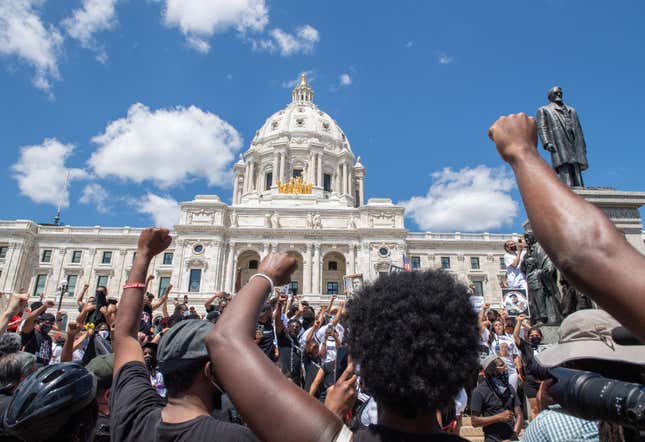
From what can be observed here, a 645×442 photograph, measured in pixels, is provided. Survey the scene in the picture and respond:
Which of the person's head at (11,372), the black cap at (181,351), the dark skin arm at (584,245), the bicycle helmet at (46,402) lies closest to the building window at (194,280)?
the person's head at (11,372)

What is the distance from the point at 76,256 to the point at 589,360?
63161 millimetres

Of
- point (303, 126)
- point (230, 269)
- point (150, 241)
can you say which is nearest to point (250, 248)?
point (230, 269)

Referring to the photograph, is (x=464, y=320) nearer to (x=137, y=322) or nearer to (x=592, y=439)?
(x=592, y=439)

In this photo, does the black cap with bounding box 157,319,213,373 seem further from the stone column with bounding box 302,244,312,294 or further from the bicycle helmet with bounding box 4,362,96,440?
the stone column with bounding box 302,244,312,294

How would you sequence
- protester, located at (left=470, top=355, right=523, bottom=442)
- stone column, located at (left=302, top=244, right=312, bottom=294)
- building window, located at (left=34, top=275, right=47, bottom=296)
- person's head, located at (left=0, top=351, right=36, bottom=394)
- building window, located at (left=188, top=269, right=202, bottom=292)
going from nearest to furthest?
person's head, located at (left=0, top=351, right=36, bottom=394)
protester, located at (left=470, top=355, right=523, bottom=442)
building window, located at (left=188, top=269, right=202, bottom=292)
stone column, located at (left=302, top=244, right=312, bottom=294)
building window, located at (left=34, top=275, right=47, bottom=296)

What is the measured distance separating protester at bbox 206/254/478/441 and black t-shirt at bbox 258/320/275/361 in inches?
216

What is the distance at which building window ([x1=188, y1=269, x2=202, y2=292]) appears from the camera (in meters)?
47.8

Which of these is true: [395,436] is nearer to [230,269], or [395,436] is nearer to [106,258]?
[230,269]

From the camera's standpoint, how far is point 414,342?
1.55m

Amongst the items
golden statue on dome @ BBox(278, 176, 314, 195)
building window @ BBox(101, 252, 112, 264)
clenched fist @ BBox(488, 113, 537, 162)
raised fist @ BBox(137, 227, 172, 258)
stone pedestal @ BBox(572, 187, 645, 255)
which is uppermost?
golden statue on dome @ BBox(278, 176, 314, 195)

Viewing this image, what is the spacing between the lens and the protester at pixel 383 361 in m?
1.40

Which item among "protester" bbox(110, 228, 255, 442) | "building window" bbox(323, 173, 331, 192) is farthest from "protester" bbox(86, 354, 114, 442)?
"building window" bbox(323, 173, 331, 192)

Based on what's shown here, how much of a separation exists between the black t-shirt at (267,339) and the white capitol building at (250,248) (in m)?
38.2

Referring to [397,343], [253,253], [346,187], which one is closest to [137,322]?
[397,343]
